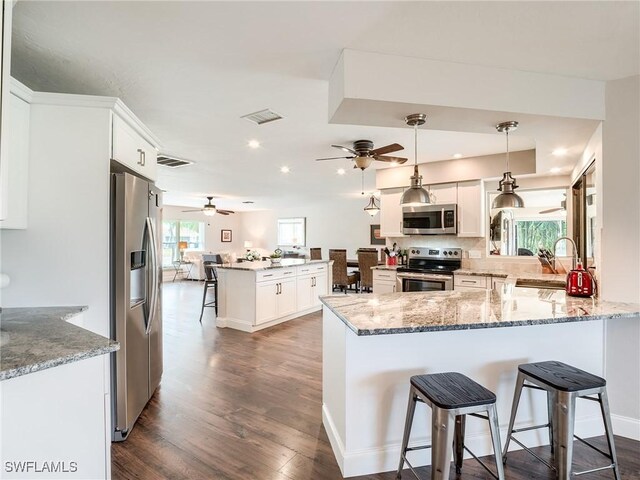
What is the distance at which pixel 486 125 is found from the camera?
2.31 meters

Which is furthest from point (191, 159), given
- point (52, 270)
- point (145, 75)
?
point (52, 270)

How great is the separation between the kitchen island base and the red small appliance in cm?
28

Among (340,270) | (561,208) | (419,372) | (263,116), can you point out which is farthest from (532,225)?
(263,116)

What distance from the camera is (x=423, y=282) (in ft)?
14.8

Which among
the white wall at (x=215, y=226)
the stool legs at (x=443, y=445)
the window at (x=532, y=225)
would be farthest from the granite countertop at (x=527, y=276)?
the white wall at (x=215, y=226)

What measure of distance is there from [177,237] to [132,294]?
29.5 feet

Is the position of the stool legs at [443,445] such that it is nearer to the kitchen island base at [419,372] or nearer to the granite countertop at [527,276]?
the kitchen island base at [419,372]

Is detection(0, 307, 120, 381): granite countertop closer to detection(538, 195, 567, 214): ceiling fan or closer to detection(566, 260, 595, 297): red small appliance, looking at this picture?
detection(566, 260, 595, 297): red small appliance

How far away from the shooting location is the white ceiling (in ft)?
5.04

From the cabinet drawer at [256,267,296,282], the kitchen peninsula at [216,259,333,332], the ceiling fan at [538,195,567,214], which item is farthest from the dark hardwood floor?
the ceiling fan at [538,195,567,214]

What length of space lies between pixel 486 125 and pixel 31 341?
2822mm

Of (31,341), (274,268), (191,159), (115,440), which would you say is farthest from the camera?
(274,268)

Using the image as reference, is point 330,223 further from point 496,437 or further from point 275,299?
point 496,437

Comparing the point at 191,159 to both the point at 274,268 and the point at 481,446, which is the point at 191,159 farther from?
the point at 481,446
